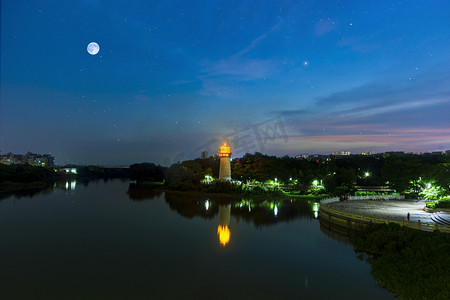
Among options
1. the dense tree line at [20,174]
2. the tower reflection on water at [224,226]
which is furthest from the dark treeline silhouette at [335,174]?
the dense tree line at [20,174]

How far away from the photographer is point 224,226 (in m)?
28.0

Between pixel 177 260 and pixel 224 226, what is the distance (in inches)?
421

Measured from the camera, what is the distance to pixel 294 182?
196ft

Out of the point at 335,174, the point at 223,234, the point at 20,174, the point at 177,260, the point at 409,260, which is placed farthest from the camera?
the point at 20,174

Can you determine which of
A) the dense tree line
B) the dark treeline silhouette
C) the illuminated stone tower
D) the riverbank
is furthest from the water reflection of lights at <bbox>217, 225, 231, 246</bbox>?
the dense tree line

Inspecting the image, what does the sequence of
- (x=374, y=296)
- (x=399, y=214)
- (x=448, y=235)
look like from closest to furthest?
(x=374, y=296) < (x=448, y=235) < (x=399, y=214)

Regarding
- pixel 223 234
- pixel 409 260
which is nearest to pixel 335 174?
pixel 223 234

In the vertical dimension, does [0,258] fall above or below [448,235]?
below

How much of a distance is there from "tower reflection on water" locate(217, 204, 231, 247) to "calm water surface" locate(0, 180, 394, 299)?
9cm

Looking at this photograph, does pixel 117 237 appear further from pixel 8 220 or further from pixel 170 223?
pixel 8 220

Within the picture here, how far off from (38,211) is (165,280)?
1119 inches

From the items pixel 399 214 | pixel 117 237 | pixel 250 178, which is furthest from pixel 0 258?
pixel 250 178

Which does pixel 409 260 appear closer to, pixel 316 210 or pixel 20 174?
pixel 316 210

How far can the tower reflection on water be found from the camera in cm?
2308
